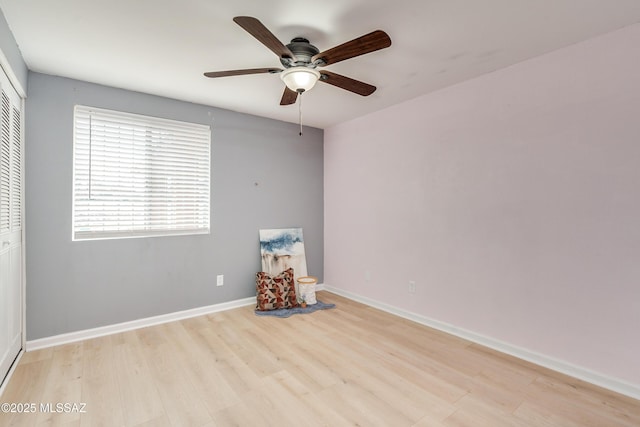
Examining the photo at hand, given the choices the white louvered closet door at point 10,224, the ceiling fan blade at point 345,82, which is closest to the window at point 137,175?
the white louvered closet door at point 10,224

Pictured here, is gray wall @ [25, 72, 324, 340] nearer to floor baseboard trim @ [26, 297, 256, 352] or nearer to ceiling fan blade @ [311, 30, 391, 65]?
floor baseboard trim @ [26, 297, 256, 352]

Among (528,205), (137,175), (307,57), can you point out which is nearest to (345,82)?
(307,57)

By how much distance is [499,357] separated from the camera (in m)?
2.61

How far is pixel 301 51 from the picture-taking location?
218cm

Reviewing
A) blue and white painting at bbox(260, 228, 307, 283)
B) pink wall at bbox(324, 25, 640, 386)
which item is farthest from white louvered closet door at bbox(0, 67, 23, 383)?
pink wall at bbox(324, 25, 640, 386)

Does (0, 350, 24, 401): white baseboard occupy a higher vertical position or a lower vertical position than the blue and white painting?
lower

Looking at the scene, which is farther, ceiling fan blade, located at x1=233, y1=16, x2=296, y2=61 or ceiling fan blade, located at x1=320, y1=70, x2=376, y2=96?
ceiling fan blade, located at x1=320, y1=70, x2=376, y2=96

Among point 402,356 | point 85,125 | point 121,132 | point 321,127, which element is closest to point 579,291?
point 402,356

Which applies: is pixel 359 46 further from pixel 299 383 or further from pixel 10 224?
pixel 10 224

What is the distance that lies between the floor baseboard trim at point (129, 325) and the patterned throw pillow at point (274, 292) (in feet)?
1.05

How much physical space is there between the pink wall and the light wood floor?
384 millimetres

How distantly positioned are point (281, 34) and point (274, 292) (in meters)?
2.81

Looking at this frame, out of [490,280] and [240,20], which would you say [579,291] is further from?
[240,20]

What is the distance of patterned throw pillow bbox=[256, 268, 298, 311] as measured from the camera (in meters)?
3.75
